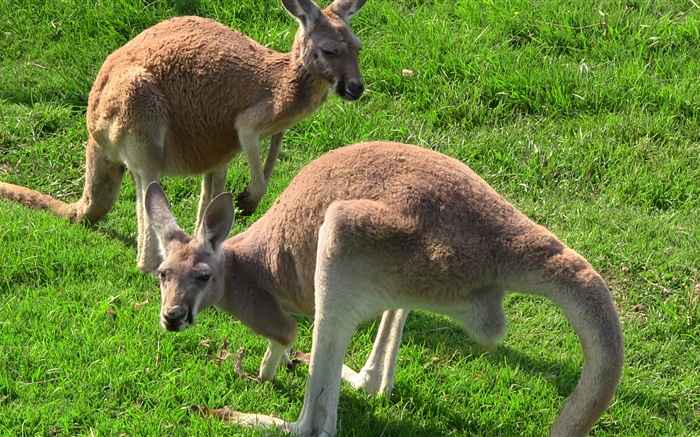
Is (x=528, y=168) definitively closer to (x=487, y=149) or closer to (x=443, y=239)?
(x=487, y=149)

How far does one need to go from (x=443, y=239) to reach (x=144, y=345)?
5.96 feet

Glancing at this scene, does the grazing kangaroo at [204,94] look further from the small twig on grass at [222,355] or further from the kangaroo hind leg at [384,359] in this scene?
the kangaroo hind leg at [384,359]

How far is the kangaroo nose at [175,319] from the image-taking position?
4812 mm

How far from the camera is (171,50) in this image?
6.36 m

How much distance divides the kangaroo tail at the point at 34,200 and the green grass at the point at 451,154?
0.12 meters

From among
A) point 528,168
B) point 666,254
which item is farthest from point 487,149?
point 666,254

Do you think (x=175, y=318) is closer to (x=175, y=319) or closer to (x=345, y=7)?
(x=175, y=319)

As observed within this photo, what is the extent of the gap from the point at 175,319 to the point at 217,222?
1.79ft

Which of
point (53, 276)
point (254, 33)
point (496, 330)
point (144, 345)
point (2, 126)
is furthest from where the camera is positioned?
point (254, 33)

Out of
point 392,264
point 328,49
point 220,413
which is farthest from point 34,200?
point 392,264

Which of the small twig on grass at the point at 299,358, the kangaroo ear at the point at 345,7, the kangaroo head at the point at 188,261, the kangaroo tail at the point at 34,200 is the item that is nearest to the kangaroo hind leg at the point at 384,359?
the small twig on grass at the point at 299,358

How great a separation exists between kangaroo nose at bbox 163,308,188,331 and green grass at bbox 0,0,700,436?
0.51 m

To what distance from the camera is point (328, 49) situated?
6273 mm

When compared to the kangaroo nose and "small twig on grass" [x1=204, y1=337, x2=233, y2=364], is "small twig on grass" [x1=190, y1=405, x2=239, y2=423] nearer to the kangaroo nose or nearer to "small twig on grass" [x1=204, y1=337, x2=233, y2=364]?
"small twig on grass" [x1=204, y1=337, x2=233, y2=364]
